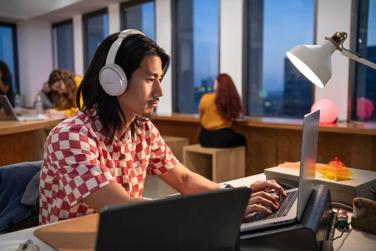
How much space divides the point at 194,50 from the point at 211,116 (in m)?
1.44

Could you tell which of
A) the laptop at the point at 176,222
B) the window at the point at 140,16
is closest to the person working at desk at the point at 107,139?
the laptop at the point at 176,222

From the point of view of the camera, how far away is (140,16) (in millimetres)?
5645

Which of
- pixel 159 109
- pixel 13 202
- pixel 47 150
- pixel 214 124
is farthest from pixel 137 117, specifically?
pixel 159 109

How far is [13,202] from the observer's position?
1.25 metres

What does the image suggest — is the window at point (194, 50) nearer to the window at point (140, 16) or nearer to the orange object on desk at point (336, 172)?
the window at point (140, 16)

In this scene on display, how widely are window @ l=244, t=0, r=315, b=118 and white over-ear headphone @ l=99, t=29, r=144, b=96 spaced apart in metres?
2.99

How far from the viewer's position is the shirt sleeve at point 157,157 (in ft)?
4.68

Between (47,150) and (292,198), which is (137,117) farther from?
(292,198)

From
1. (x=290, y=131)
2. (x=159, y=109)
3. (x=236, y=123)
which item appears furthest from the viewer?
(x=159, y=109)

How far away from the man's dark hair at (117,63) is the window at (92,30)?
17.6 ft

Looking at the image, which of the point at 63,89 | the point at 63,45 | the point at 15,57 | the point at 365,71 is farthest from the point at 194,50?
the point at 15,57

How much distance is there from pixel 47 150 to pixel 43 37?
706 cm

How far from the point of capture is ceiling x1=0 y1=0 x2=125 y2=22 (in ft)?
19.0

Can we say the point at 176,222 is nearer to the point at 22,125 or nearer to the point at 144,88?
the point at 144,88
